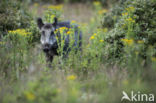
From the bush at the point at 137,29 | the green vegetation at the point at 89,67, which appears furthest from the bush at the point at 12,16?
the bush at the point at 137,29

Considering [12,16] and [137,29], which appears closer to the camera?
[137,29]

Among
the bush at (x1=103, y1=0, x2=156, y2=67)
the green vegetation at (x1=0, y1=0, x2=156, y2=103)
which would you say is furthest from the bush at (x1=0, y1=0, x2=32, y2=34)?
the bush at (x1=103, y1=0, x2=156, y2=67)

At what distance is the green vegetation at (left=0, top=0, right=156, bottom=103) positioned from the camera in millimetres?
4070

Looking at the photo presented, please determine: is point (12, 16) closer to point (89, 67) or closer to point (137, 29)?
point (89, 67)

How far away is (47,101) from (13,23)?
467 centimetres

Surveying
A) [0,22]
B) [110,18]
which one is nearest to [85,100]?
[0,22]

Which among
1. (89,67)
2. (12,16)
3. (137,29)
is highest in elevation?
(12,16)

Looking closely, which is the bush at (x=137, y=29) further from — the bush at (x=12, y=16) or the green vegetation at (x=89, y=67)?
the bush at (x=12, y=16)

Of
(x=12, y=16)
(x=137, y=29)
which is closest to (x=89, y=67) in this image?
(x=137, y=29)

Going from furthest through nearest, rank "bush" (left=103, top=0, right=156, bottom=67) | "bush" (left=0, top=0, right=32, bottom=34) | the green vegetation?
"bush" (left=0, top=0, right=32, bottom=34) → "bush" (left=103, top=0, right=156, bottom=67) → the green vegetation

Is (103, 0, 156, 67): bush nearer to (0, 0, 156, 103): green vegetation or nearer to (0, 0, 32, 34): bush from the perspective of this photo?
(0, 0, 156, 103): green vegetation

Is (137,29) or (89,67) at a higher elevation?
(137,29)

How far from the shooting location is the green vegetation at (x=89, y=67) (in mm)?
4070

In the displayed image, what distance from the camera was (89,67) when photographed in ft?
19.8
